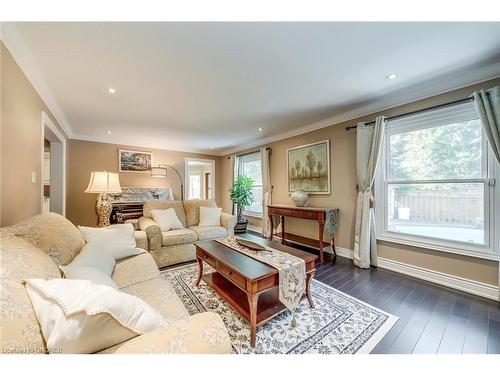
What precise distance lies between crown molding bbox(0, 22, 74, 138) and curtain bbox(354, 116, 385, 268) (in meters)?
3.67

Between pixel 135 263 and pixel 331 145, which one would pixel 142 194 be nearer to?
pixel 135 263

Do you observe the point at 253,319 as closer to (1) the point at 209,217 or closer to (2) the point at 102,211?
(1) the point at 209,217

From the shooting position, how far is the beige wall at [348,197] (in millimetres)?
2111

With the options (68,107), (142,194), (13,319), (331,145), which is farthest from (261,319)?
(142,194)

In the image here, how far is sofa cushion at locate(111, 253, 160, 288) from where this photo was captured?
1511 mm

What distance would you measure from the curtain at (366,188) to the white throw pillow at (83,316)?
2860mm

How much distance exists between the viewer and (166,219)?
3.12 m

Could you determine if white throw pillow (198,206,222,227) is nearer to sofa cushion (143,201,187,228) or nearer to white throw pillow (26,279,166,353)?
sofa cushion (143,201,187,228)

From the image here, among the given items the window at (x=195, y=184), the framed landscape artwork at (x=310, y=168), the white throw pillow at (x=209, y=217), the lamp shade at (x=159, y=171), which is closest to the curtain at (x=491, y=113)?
the framed landscape artwork at (x=310, y=168)

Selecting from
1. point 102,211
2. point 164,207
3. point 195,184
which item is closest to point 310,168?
point 164,207

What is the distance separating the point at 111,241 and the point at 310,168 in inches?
128

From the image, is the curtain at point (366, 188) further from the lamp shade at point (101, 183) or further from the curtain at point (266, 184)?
the lamp shade at point (101, 183)

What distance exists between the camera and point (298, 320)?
166cm
